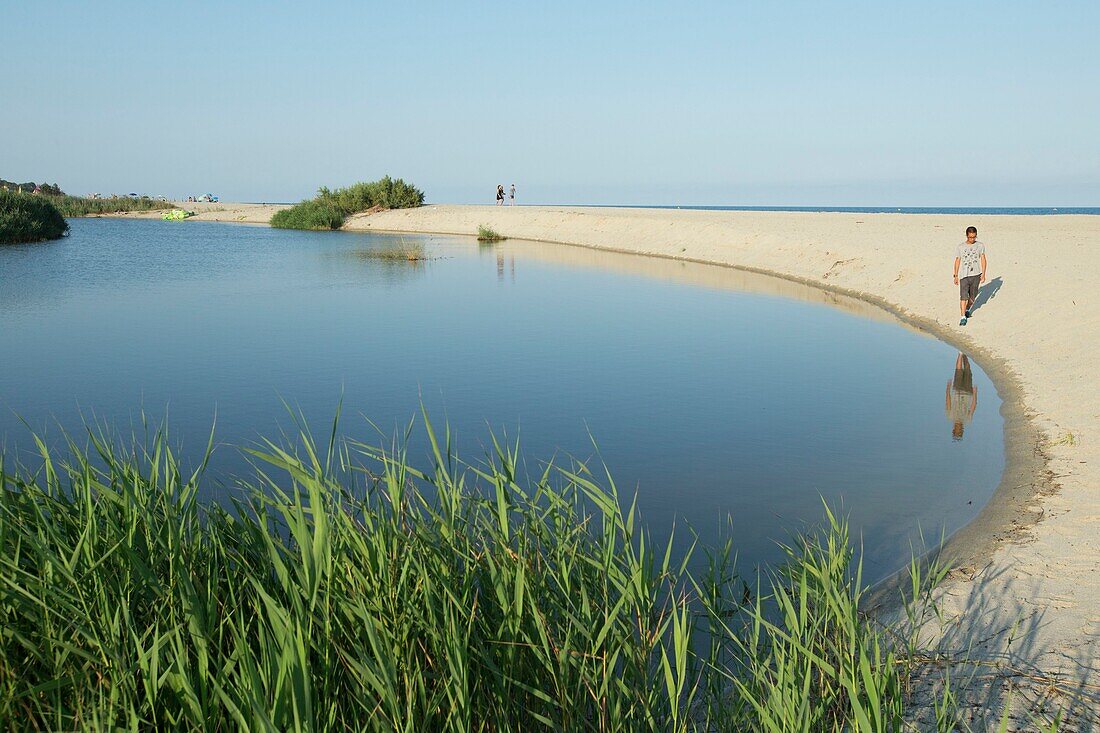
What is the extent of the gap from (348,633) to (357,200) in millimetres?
56019

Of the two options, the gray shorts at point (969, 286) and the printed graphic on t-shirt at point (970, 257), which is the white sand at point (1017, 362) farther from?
the printed graphic on t-shirt at point (970, 257)

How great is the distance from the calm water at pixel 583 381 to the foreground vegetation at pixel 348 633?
3.50 feet

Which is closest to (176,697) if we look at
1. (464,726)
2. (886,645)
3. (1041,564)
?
(464,726)

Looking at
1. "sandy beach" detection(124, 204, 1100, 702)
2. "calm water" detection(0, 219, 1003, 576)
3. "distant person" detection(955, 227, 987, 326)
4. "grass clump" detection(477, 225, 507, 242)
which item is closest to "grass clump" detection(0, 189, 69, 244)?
"calm water" detection(0, 219, 1003, 576)

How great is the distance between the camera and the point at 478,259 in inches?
1252

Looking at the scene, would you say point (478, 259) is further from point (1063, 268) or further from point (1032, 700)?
point (1032, 700)

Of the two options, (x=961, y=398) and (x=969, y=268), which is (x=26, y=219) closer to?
(x=969, y=268)

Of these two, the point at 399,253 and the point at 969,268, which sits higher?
the point at 969,268

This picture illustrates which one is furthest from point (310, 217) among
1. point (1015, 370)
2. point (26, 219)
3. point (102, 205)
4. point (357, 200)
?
point (1015, 370)

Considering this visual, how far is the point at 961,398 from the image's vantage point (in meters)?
11.2

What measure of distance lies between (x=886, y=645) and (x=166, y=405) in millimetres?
7891

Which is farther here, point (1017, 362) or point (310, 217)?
point (310, 217)

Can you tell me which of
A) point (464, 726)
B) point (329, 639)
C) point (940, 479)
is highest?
point (329, 639)

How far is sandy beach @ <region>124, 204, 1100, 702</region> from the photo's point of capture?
15.6 ft
